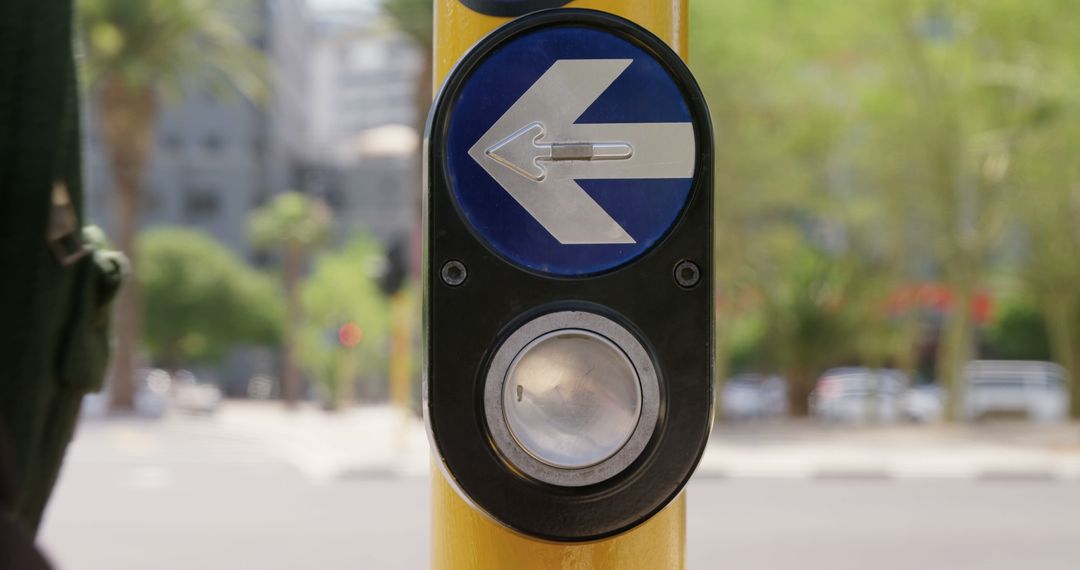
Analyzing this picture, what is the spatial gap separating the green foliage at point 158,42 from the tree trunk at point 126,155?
34cm

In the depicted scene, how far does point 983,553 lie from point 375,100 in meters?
100

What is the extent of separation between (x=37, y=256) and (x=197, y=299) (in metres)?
53.2

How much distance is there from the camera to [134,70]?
25.6 m

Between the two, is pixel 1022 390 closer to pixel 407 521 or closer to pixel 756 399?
pixel 756 399

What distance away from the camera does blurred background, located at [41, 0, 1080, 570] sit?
10906 millimetres

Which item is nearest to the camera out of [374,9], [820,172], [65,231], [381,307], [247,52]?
[65,231]

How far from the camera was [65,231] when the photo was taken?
131 centimetres

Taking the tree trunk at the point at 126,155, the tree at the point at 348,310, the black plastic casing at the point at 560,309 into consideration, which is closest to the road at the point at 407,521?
the black plastic casing at the point at 560,309

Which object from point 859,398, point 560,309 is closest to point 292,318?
Result: point 859,398

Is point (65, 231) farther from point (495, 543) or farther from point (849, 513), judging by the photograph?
point (849, 513)

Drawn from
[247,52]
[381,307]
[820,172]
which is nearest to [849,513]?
[820,172]

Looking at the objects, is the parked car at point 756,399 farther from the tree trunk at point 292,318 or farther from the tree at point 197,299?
the tree at point 197,299

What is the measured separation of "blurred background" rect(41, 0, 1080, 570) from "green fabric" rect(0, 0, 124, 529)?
5646 mm

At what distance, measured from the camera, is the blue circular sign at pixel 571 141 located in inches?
42.3
